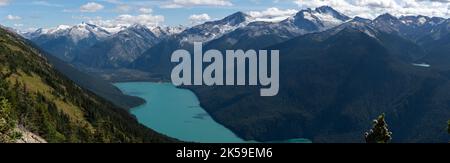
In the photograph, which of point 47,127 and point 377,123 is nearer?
point 377,123
